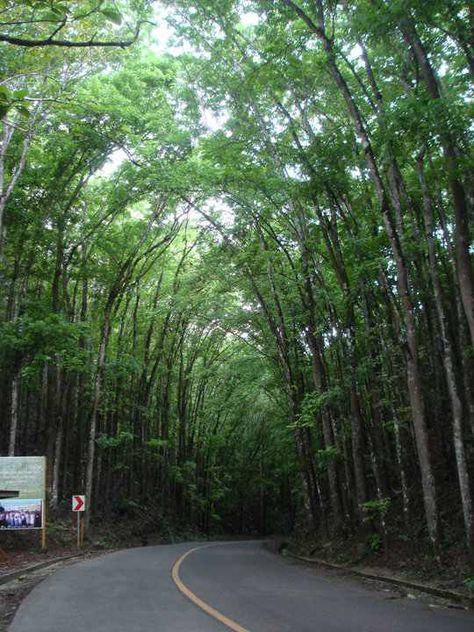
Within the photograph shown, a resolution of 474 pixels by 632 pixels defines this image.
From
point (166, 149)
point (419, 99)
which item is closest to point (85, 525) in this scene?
point (166, 149)

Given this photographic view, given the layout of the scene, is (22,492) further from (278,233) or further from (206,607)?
(278,233)

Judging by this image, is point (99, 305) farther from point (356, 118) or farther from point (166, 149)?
point (356, 118)

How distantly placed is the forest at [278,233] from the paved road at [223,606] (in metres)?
1.85

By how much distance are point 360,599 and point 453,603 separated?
1197 mm

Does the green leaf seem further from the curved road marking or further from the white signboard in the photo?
the white signboard

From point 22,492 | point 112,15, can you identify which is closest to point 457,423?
point 112,15

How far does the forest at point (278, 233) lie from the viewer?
8.55 m

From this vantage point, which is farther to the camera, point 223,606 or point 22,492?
point 22,492

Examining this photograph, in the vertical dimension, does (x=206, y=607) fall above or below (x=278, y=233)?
below

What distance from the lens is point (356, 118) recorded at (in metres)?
9.21

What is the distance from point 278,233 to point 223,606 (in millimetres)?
11782

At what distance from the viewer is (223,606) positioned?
6.69 metres

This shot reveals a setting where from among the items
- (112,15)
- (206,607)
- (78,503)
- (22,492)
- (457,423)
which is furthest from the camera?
(78,503)

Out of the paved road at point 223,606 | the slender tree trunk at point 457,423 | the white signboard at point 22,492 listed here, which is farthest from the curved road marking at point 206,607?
the white signboard at point 22,492
